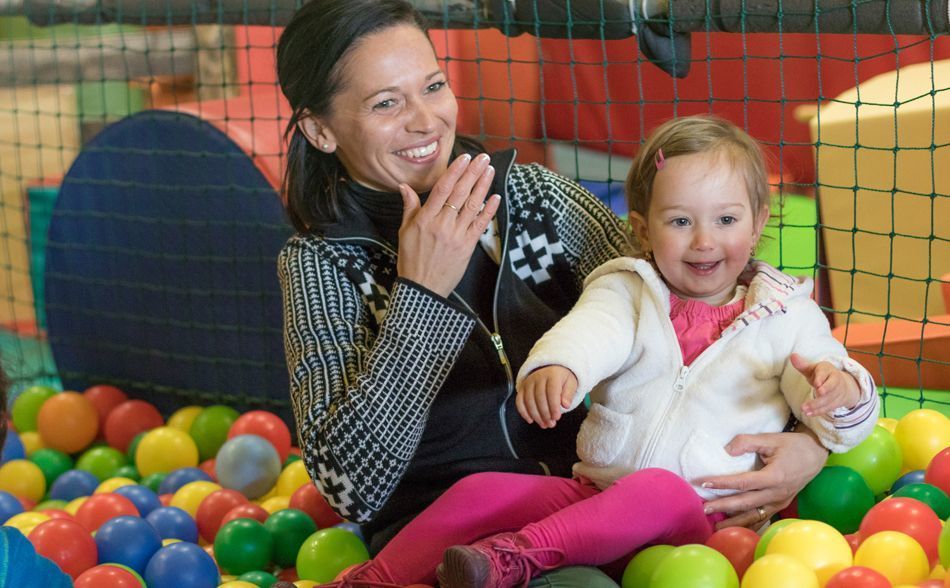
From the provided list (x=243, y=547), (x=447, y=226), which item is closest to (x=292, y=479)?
(x=243, y=547)

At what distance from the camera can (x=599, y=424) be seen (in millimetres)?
1560

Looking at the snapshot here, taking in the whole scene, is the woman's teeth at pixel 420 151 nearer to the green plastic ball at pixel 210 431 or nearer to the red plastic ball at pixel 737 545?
the red plastic ball at pixel 737 545

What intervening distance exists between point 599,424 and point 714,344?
179mm

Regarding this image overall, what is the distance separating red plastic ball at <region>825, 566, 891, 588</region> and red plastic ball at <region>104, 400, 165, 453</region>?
5.80 ft

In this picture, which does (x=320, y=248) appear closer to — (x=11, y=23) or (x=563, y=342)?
(x=563, y=342)

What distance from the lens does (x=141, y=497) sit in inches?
85.7

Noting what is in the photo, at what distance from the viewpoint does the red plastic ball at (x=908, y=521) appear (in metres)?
1.45

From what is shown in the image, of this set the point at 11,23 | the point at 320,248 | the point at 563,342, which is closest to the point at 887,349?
the point at 563,342

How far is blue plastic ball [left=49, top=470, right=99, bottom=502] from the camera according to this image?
2400 millimetres

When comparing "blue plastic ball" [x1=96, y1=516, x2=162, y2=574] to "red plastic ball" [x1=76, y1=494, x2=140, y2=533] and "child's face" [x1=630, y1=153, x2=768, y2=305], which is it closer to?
"red plastic ball" [x1=76, y1=494, x2=140, y2=533]

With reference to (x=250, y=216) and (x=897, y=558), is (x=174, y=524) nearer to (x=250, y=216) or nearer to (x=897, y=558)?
(x=250, y=216)

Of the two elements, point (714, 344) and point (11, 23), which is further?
point (11, 23)

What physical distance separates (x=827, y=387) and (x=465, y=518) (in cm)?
46

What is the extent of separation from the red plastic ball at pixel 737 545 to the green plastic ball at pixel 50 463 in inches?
63.0
